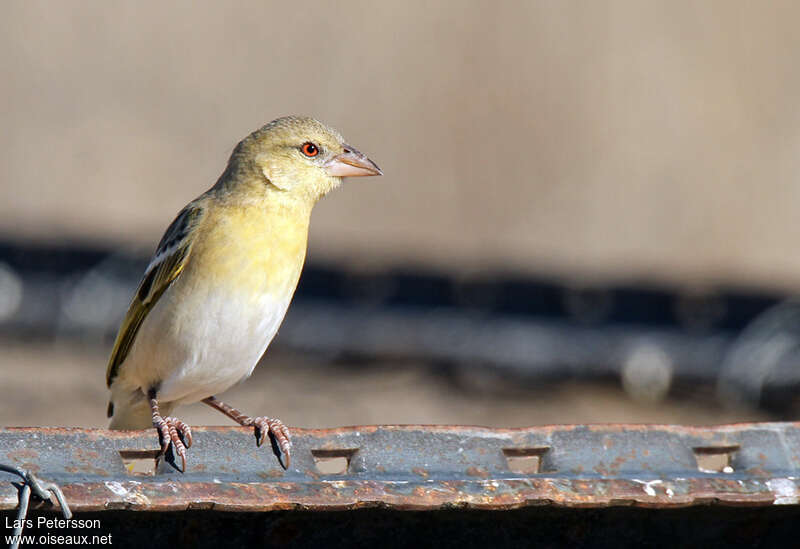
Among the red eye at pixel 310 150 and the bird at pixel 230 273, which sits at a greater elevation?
the red eye at pixel 310 150

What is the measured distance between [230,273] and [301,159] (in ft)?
1.86

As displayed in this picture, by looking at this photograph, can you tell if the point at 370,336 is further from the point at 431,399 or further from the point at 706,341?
the point at 706,341

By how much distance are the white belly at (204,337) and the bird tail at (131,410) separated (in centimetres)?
25

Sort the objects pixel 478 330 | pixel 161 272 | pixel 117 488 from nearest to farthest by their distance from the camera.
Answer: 1. pixel 117 488
2. pixel 161 272
3. pixel 478 330

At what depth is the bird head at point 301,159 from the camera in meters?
4.30

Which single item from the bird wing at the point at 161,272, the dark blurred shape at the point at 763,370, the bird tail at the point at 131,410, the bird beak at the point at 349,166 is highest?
the dark blurred shape at the point at 763,370

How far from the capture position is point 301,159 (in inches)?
172

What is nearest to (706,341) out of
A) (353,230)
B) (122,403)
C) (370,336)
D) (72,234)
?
(370,336)

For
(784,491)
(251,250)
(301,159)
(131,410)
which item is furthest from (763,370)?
(784,491)

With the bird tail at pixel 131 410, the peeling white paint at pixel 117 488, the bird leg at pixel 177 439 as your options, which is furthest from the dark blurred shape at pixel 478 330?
the peeling white paint at pixel 117 488

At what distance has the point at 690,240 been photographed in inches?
443

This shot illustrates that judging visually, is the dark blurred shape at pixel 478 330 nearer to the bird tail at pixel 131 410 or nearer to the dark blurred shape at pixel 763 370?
the dark blurred shape at pixel 763 370

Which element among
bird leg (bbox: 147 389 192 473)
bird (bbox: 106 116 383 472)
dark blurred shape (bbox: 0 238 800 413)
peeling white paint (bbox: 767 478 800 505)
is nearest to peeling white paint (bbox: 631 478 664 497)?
peeling white paint (bbox: 767 478 800 505)

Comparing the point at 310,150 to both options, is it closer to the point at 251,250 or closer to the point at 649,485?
the point at 251,250
